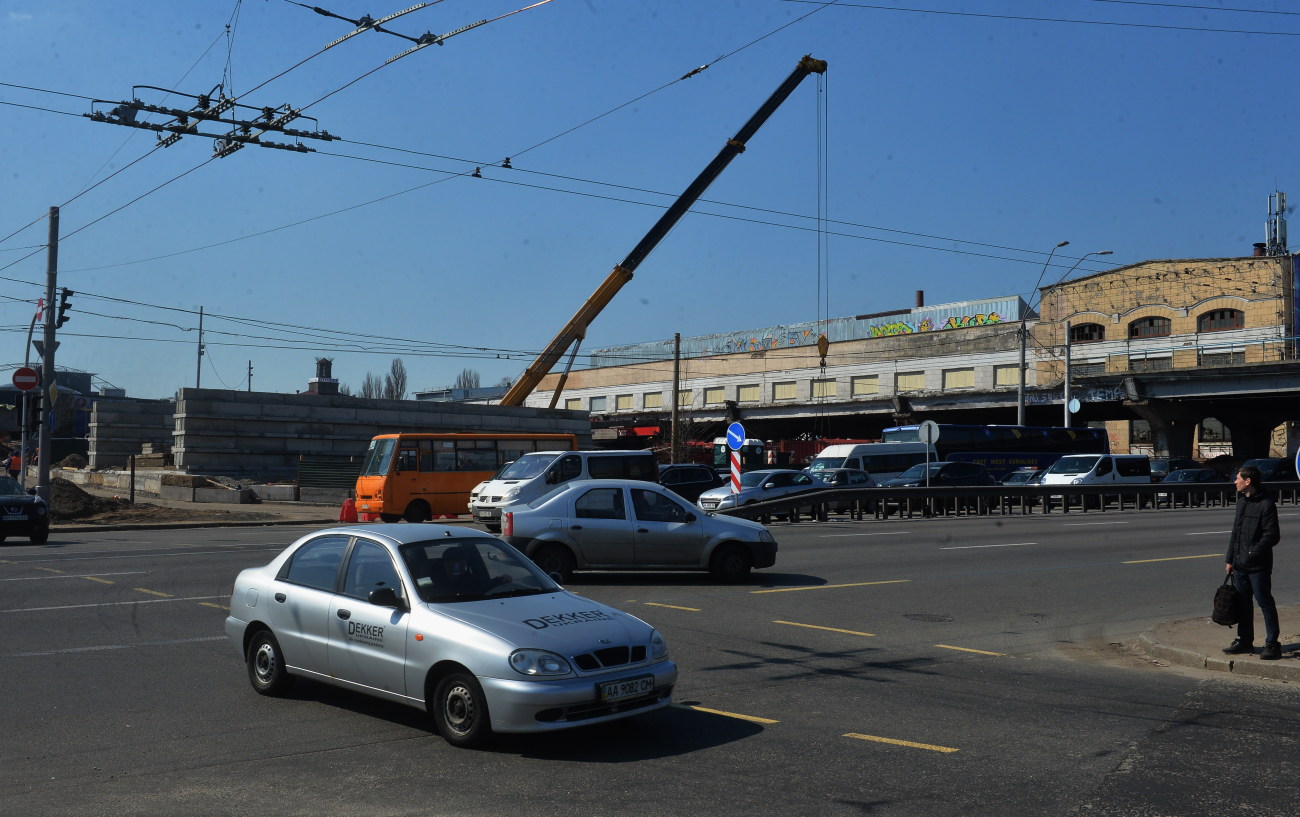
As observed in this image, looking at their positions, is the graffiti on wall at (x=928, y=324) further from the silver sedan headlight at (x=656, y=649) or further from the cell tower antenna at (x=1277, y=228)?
the silver sedan headlight at (x=656, y=649)

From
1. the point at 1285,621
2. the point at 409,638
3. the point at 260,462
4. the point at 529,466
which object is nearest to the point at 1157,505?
the point at 529,466

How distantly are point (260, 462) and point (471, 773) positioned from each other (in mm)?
48037

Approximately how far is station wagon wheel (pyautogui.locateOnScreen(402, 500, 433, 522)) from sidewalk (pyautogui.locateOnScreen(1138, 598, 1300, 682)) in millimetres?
23303

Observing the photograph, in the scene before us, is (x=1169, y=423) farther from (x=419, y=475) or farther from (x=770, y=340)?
(x=419, y=475)

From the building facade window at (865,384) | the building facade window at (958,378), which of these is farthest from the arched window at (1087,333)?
the building facade window at (865,384)

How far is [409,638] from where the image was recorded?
7391mm

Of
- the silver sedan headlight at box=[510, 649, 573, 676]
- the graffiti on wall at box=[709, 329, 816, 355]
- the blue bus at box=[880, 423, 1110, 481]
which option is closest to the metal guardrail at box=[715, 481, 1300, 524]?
the blue bus at box=[880, 423, 1110, 481]

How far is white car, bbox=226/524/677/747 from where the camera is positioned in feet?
22.8

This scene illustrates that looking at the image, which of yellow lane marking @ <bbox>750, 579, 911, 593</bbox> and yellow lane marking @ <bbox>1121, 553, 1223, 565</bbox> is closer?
yellow lane marking @ <bbox>750, 579, 911, 593</bbox>

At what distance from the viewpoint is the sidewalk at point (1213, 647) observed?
9.95 m

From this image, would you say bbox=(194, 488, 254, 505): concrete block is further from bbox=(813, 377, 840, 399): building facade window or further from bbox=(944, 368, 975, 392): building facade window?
bbox=(813, 377, 840, 399): building facade window

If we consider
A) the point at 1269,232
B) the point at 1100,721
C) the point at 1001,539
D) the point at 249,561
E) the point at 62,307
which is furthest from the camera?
the point at 1269,232

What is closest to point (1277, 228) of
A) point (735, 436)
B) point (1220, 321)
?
point (1220, 321)

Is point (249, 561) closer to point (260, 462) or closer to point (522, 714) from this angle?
point (522, 714)
